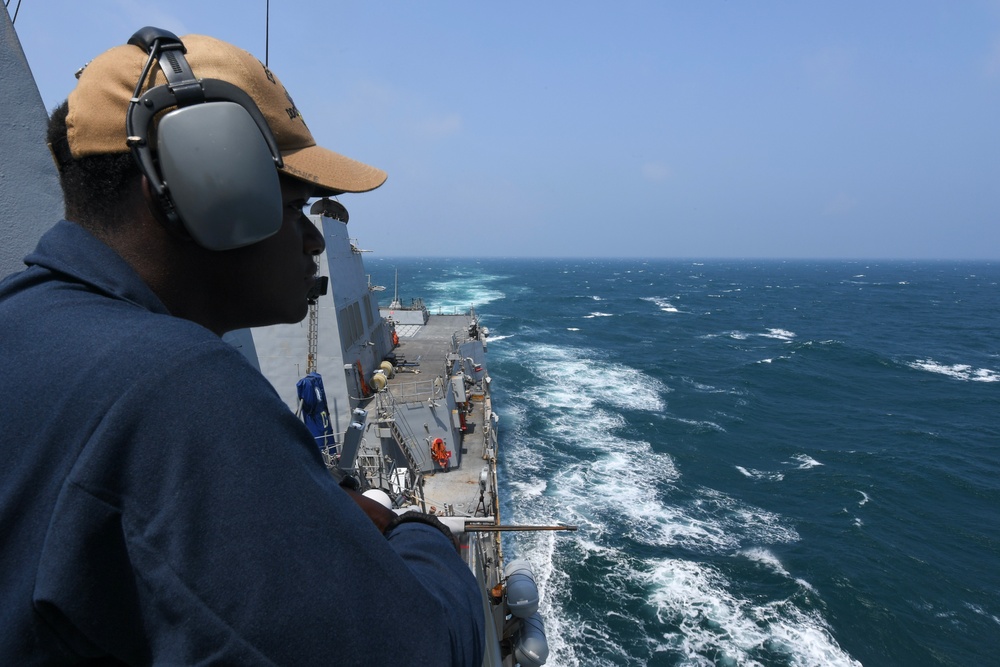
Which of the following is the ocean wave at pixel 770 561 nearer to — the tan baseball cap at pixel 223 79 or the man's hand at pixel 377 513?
the man's hand at pixel 377 513

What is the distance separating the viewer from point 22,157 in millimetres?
2645

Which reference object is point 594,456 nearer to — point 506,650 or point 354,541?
point 506,650

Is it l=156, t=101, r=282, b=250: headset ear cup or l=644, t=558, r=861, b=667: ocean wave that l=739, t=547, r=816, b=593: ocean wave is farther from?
l=156, t=101, r=282, b=250: headset ear cup

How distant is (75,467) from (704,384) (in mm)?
41395

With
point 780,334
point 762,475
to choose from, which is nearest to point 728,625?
point 762,475

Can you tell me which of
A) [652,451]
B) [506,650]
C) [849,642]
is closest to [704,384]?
[652,451]

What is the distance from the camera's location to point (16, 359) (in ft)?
2.67

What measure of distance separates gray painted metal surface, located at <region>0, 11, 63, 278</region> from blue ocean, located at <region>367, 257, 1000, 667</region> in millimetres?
15116

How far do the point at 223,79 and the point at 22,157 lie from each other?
2359 mm

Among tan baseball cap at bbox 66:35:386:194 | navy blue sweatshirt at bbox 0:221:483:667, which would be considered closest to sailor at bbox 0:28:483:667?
navy blue sweatshirt at bbox 0:221:483:667

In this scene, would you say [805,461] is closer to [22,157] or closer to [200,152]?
[22,157]

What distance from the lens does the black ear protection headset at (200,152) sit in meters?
1.02

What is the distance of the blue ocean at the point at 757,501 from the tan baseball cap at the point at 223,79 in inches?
619

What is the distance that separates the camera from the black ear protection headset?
3.36 ft
